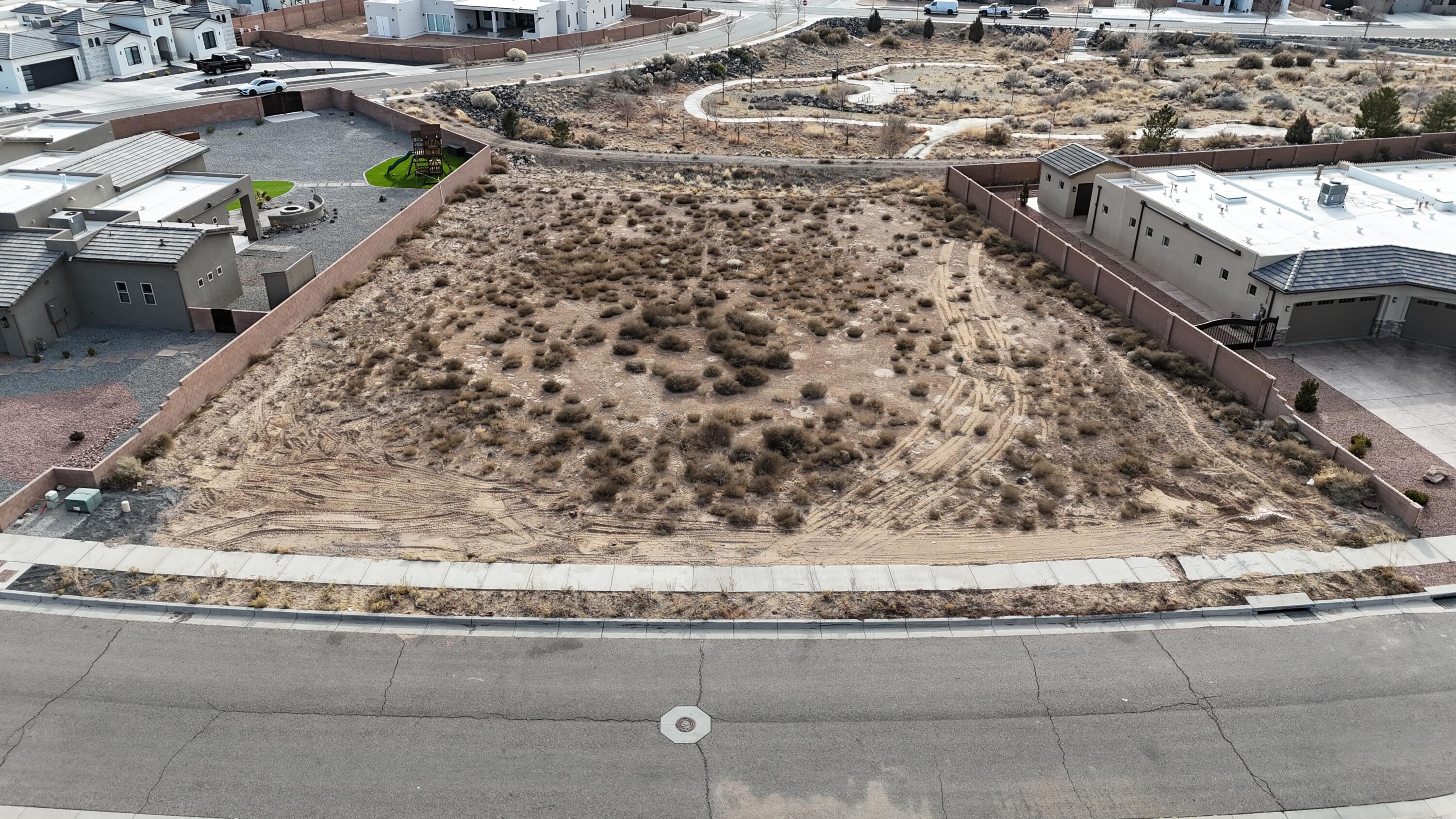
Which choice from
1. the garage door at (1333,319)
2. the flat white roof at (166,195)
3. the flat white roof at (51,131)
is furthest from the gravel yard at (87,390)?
the garage door at (1333,319)

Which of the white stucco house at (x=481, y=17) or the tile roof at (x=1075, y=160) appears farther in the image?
the white stucco house at (x=481, y=17)

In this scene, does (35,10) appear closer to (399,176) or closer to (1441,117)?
(399,176)

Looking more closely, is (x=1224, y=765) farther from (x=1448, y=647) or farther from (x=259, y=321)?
(x=259, y=321)

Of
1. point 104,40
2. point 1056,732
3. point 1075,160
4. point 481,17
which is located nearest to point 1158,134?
point 1075,160

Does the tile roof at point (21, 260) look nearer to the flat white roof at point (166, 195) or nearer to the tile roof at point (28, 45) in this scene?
the flat white roof at point (166, 195)

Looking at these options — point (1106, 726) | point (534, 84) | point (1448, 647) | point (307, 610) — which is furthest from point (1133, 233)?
point (534, 84)

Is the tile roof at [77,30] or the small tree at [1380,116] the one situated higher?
the tile roof at [77,30]
